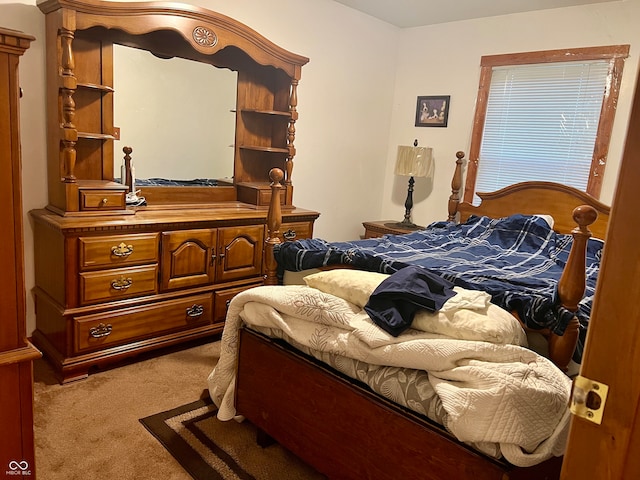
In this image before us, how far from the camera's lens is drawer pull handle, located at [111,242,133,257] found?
8.21ft

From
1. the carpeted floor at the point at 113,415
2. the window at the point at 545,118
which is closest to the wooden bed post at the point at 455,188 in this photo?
the window at the point at 545,118

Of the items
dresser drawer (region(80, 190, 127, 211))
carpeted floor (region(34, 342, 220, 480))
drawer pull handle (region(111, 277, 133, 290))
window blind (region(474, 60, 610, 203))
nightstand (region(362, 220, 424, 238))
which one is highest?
window blind (region(474, 60, 610, 203))

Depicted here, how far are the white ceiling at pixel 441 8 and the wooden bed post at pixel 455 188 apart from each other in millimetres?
1115

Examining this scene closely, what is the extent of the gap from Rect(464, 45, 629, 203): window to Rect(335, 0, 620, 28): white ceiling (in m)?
0.34

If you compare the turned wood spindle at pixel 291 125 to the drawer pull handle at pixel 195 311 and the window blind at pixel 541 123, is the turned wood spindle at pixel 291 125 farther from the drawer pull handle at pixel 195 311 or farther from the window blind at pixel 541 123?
the window blind at pixel 541 123

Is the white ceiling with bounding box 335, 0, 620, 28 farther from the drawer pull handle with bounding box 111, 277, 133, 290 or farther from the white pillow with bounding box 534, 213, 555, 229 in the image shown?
the drawer pull handle with bounding box 111, 277, 133, 290

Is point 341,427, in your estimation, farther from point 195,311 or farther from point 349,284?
point 195,311

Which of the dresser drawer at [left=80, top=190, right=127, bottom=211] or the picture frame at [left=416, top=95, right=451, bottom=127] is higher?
the picture frame at [left=416, top=95, right=451, bottom=127]

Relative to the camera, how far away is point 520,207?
375 centimetres

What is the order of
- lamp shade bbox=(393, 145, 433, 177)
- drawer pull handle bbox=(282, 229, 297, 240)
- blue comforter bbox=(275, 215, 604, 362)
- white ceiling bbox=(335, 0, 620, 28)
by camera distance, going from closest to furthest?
blue comforter bbox=(275, 215, 604, 362), drawer pull handle bbox=(282, 229, 297, 240), white ceiling bbox=(335, 0, 620, 28), lamp shade bbox=(393, 145, 433, 177)

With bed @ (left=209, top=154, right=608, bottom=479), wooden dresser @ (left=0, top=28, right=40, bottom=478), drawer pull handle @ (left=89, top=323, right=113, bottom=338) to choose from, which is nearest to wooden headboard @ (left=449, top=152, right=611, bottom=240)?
bed @ (left=209, top=154, right=608, bottom=479)

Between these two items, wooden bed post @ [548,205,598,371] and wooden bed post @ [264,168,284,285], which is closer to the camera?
wooden bed post @ [548,205,598,371]

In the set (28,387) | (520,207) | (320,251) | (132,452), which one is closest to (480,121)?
(520,207)

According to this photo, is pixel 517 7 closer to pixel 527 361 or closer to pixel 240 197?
pixel 240 197
